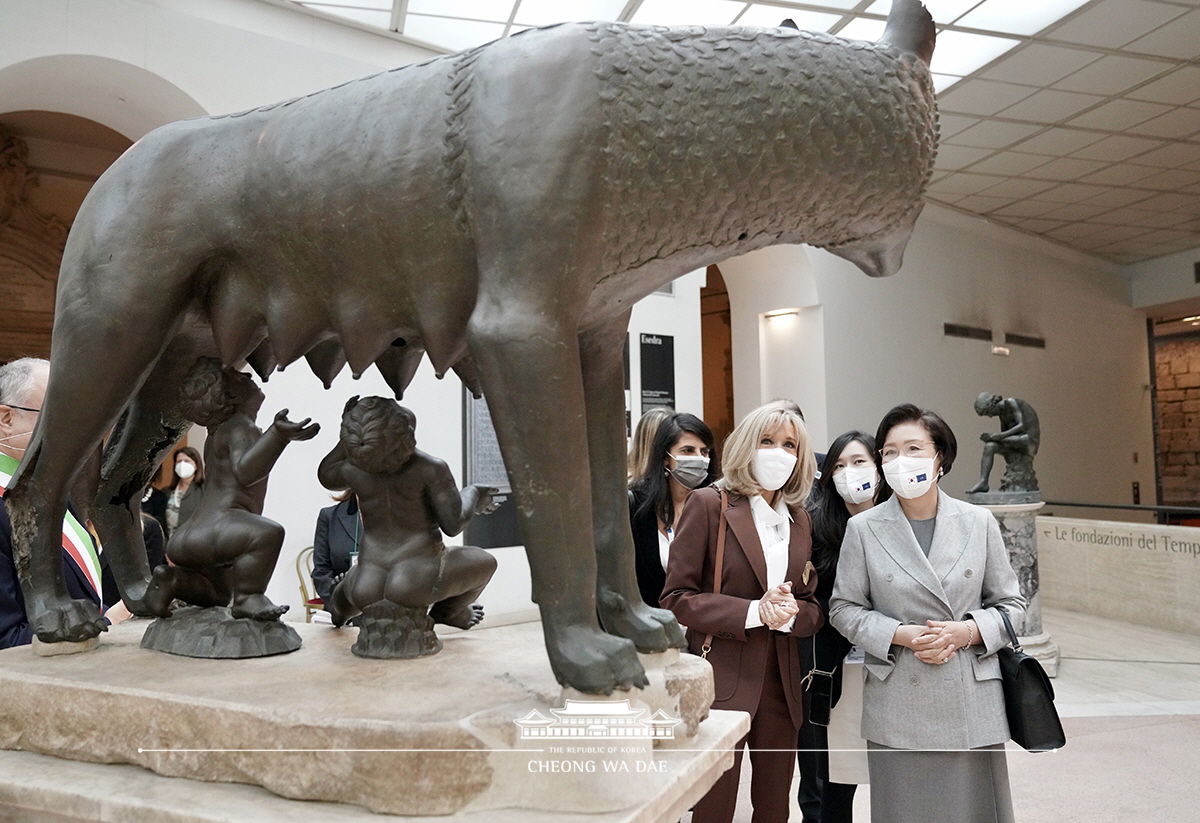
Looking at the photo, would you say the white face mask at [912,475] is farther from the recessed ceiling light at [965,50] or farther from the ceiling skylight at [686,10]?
the recessed ceiling light at [965,50]

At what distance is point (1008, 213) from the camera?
10.7m

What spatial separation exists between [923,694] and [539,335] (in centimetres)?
150

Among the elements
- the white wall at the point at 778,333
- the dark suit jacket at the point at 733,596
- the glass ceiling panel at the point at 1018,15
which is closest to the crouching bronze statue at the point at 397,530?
the dark suit jacket at the point at 733,596

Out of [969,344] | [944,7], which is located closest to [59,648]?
[944,7]

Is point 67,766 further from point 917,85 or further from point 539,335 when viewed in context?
point 917,85

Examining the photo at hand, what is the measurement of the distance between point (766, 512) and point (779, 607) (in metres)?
0.40

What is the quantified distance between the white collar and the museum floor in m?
1.37

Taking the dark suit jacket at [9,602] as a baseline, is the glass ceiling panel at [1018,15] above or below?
above

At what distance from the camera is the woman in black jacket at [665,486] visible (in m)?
3.03

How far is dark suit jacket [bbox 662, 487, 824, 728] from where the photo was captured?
244 cm

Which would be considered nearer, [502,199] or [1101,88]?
[502,199]

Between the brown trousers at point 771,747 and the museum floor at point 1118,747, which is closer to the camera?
the brown trousers at point 771,747

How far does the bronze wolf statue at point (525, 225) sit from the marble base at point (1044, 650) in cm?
515

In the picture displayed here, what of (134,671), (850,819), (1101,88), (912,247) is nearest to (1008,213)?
(912,247)
